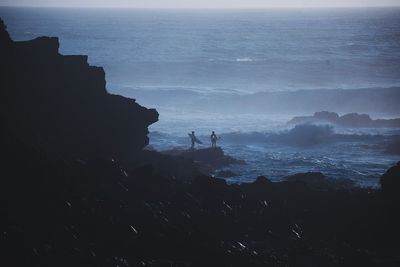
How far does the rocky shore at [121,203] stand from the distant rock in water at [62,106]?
43 millimetres

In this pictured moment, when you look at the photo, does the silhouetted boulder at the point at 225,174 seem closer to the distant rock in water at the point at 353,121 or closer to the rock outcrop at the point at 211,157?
the rock outcrop at the point at 211,157

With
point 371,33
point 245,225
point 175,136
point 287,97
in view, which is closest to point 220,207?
point 245,225

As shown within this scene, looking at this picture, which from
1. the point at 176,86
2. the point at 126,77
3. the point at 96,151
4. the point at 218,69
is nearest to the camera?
the point at 96,151

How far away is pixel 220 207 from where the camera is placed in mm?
12406

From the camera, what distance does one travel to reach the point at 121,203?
435 inches

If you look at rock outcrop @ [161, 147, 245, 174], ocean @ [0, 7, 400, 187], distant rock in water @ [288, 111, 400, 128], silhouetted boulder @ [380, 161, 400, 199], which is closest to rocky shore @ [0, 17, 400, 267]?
silhouetted boulder @ [380, 161, 400, 199]

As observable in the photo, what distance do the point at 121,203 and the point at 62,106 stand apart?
24.3 feet

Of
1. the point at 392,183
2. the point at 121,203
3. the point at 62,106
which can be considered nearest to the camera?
the point at 121,203

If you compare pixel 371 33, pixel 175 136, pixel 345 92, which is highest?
pixel 371 33

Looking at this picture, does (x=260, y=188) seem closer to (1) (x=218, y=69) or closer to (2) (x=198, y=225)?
(2) (x=198, y=225)

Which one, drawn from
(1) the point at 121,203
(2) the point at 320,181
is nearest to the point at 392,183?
(2) the point at 320,181

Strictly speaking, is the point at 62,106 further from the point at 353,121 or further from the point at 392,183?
the point at 353,121

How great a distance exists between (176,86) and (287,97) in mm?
14289

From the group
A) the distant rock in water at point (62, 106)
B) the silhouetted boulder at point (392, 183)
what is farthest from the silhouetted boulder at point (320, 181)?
the distant rock in water at point (62, 106)
